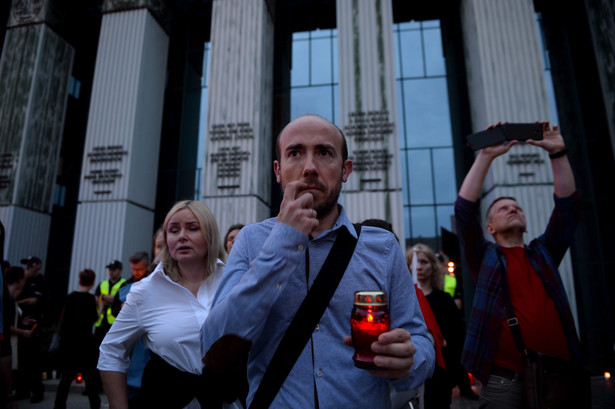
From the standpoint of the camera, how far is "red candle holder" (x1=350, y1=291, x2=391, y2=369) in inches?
40.5

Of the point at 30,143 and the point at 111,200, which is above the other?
the point at 30,143

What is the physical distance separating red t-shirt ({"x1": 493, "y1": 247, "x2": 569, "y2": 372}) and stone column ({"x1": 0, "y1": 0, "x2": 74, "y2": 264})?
12.6 metres

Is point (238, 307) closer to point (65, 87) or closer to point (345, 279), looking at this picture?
point (345, 279)

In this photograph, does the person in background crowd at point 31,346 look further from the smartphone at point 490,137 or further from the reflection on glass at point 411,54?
the reflection on glass at point 411,54

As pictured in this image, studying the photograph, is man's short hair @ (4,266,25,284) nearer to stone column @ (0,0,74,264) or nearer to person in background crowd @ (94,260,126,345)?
person in background crowd @ (94,260,126,345)

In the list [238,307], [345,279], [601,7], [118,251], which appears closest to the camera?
[238,307]

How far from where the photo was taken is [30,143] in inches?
466

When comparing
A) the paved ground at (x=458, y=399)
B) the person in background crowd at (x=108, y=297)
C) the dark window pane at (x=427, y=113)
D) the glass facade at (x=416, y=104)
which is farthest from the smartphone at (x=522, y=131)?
the dark window pane at (x=427, y=113)

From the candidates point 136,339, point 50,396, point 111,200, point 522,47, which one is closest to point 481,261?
point 136,339

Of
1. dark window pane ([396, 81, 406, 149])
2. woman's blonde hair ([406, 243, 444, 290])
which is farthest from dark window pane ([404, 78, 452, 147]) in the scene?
woman's blonde hair ([406, 243, 444, 290])

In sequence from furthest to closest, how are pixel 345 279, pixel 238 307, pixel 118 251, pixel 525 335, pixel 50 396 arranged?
pixel 118 251 → pixel 50 396 → pixel 525 335 → pixel 345 279 → pixel 238 307

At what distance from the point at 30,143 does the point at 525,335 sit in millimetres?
14040

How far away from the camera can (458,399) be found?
6.38 m

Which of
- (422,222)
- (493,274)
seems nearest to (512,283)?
(493,274)
